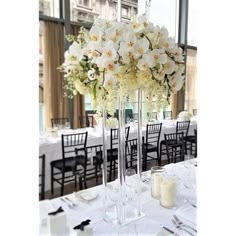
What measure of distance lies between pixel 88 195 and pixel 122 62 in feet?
2.01

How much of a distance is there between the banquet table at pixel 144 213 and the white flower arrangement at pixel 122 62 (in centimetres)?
34

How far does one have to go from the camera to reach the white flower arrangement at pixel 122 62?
2.61ft

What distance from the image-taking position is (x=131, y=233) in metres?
0.87

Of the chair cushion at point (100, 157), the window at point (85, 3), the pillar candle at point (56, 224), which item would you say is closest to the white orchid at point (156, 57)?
the window at point (85, 3)

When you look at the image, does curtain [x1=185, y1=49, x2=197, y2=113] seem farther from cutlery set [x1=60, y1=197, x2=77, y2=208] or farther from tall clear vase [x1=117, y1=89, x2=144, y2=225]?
cutlery set [x1=60, y1=197, x2=77, y2=208]

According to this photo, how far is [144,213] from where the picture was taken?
0.98 metres

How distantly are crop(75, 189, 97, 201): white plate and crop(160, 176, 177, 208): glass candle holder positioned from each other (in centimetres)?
30
